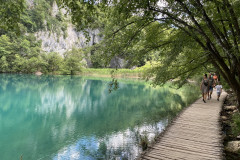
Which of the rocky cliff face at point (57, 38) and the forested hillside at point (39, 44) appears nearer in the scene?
the forested hillside at point (39, 44)

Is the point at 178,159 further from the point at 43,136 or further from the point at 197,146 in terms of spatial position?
the point at 43,136

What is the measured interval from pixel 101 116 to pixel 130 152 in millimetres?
4566

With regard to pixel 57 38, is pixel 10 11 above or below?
below

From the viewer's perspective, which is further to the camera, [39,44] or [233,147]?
[39,44]

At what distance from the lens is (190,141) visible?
4.61 meters

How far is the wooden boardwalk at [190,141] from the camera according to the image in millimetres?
3827

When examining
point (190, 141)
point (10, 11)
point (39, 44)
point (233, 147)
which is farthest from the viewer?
point (39, 44)

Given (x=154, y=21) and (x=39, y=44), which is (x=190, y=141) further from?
(x=39, y=44)

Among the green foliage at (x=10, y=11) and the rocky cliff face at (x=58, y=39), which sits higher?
the rocky cliff face at (x=58, y=39)

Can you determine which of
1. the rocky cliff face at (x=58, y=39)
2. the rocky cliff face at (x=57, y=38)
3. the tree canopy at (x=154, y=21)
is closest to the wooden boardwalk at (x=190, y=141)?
the tree canopy at (x=154, y=21)

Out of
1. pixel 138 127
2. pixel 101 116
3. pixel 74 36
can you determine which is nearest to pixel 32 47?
pixel 74 36

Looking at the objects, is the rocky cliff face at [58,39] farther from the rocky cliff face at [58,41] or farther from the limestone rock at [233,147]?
the limestone rock at [233,147]

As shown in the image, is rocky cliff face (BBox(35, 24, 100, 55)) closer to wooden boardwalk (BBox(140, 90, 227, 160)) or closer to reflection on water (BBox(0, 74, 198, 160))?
reflection on water (BBox(0, 74, 198, 160))

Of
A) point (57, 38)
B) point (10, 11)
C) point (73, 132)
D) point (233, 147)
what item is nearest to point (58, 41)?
point (57, 38)
